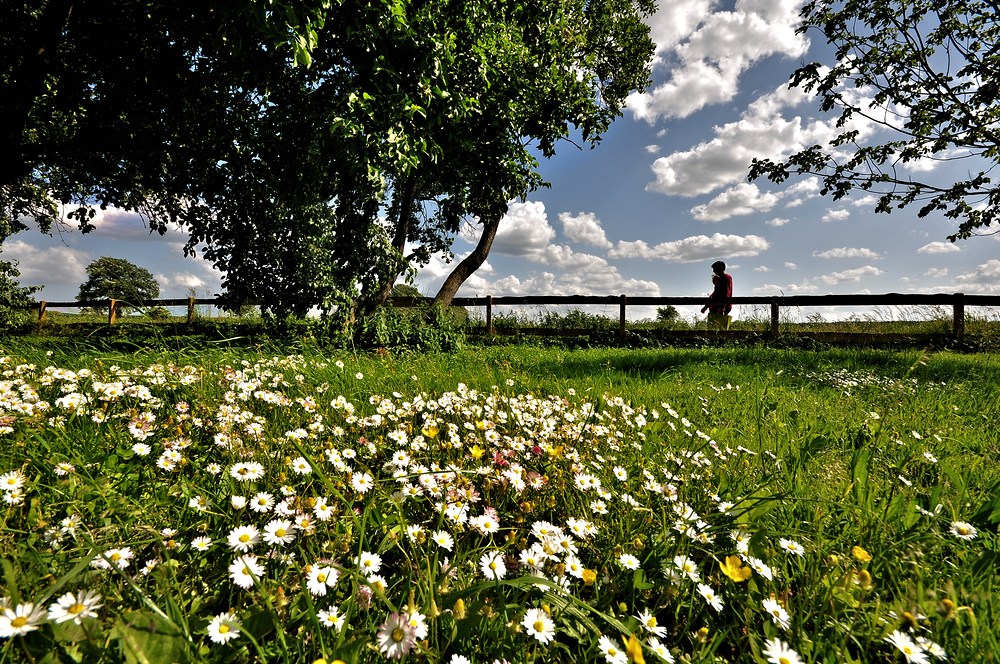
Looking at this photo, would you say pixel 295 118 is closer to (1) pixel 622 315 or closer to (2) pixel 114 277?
(1) pixel 622 315

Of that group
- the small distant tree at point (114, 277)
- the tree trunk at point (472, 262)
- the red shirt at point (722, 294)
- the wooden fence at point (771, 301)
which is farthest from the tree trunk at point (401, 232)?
the small distant tree at point (114, 277)

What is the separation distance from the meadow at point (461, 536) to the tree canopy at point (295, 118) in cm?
503

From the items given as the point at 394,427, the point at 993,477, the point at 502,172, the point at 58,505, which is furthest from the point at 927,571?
the point at 502,172

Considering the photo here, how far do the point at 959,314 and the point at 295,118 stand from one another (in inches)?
660

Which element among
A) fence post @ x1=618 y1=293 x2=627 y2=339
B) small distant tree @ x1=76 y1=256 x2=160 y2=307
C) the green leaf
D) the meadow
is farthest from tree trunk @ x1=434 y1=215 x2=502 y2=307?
small distant tree @ x1=76 y1=256 x2=160 y2=307

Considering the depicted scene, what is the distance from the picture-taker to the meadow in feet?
3.75

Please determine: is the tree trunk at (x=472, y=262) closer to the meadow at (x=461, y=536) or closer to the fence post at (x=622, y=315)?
the fence post at (x=622, y=315)

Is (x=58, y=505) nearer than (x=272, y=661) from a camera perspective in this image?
No

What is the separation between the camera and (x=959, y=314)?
463 inches

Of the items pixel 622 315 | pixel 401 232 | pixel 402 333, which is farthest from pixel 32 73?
pixel 622 315

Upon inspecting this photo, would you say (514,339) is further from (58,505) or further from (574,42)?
(58,505)

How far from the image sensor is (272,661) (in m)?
1.16

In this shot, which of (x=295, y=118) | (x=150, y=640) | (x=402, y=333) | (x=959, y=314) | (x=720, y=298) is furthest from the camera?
(x=720, y=298)

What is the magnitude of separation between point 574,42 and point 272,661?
14176mm
